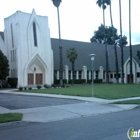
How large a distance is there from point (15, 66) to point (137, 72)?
26.0 meters

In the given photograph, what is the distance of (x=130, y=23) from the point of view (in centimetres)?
4756

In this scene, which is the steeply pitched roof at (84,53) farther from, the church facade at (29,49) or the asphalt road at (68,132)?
the asphalt road at (68,132)

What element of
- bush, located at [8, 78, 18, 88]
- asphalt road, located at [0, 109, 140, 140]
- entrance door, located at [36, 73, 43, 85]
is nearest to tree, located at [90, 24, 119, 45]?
entrance door, located at [36, 73, 43, 85]

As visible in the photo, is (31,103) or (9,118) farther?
(31,103)

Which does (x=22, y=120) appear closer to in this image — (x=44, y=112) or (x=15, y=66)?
(x=44, y=112)

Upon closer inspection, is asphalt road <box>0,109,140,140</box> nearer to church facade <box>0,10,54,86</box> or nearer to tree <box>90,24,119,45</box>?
church facade <box>0,10,54,86</box>

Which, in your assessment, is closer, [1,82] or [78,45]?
[1,82]

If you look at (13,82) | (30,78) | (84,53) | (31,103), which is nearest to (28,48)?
(30,78)

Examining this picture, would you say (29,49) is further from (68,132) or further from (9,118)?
(68,132)

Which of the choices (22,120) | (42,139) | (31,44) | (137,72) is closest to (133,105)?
(22,120)

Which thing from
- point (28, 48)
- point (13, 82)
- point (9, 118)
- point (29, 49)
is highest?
point (28, 48)

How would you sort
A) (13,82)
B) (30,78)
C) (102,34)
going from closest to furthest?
A: (13,82), (30,78), (102,34)

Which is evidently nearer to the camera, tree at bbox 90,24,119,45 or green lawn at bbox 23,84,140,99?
green lawn at bbox 23,84,140,99

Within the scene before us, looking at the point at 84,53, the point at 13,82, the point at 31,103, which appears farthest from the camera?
the point at 84,53
